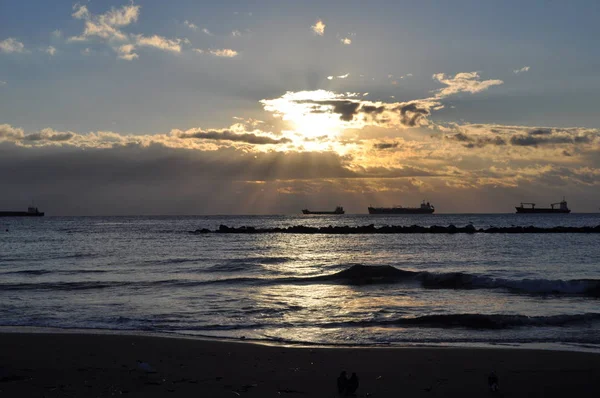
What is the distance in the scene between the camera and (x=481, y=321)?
54.1 ft

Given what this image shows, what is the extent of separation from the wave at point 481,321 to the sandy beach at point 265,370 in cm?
356

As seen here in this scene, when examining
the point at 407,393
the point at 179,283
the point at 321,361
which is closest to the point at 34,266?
the point at 179,283

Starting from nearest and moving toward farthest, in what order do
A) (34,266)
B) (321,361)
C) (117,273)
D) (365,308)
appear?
1. (321,361)
2. (365,308)
3. (117,273)
4. (34,266)

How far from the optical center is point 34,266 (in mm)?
36594

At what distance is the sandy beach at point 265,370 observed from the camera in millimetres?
9383

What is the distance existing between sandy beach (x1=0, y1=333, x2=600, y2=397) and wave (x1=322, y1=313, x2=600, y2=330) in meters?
3.56

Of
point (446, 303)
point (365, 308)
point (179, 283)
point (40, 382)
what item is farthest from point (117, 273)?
point (40, 382)

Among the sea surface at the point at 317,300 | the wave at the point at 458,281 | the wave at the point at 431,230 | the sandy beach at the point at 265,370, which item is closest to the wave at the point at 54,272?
the sea surface at the point at 317,300

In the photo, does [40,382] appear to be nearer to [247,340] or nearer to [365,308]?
[247,340]

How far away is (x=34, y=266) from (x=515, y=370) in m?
34.5

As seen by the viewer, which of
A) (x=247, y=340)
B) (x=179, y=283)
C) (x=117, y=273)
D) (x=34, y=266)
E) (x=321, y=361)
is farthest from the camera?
(x=34, y=266)

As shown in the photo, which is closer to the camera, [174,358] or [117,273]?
[174,358]

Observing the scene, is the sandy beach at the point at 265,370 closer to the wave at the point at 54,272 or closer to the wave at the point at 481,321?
the wave at the point at 481,321

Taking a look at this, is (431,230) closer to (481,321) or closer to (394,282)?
(394,282)
